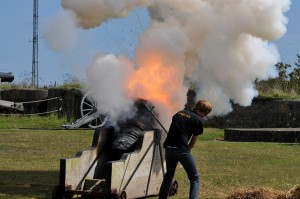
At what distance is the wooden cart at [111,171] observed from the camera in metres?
9.72

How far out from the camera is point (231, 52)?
520 inches

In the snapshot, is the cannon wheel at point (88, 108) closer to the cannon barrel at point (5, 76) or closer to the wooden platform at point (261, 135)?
the cannon barrel at point (5, 76)

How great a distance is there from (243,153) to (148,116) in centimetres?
742

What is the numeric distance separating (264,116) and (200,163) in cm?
1134

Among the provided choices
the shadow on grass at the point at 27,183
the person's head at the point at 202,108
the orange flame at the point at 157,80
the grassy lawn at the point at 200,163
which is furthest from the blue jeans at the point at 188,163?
the shadow on grass at the point at 27,183

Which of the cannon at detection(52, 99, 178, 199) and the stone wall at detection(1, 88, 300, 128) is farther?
the stone wall at detection(1, 88, 300, 128)

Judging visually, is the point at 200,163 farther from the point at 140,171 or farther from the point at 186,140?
the point at 186,140

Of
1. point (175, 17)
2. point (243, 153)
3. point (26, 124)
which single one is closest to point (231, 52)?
point (175, 17)

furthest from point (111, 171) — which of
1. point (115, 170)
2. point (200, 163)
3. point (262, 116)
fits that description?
point (262, 116)

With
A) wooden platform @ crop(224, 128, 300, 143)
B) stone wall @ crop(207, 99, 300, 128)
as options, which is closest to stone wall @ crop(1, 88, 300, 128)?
stone wall @ crop(207, 99, 300, 128)

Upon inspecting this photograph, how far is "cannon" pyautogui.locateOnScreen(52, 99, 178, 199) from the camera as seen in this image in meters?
9.73

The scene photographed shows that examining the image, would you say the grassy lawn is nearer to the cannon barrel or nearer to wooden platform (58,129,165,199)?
wooden platform (58,129,165,199)

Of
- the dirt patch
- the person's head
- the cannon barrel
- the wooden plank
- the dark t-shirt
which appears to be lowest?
the dirt patch

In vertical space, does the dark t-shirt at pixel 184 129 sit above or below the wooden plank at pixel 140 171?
above
